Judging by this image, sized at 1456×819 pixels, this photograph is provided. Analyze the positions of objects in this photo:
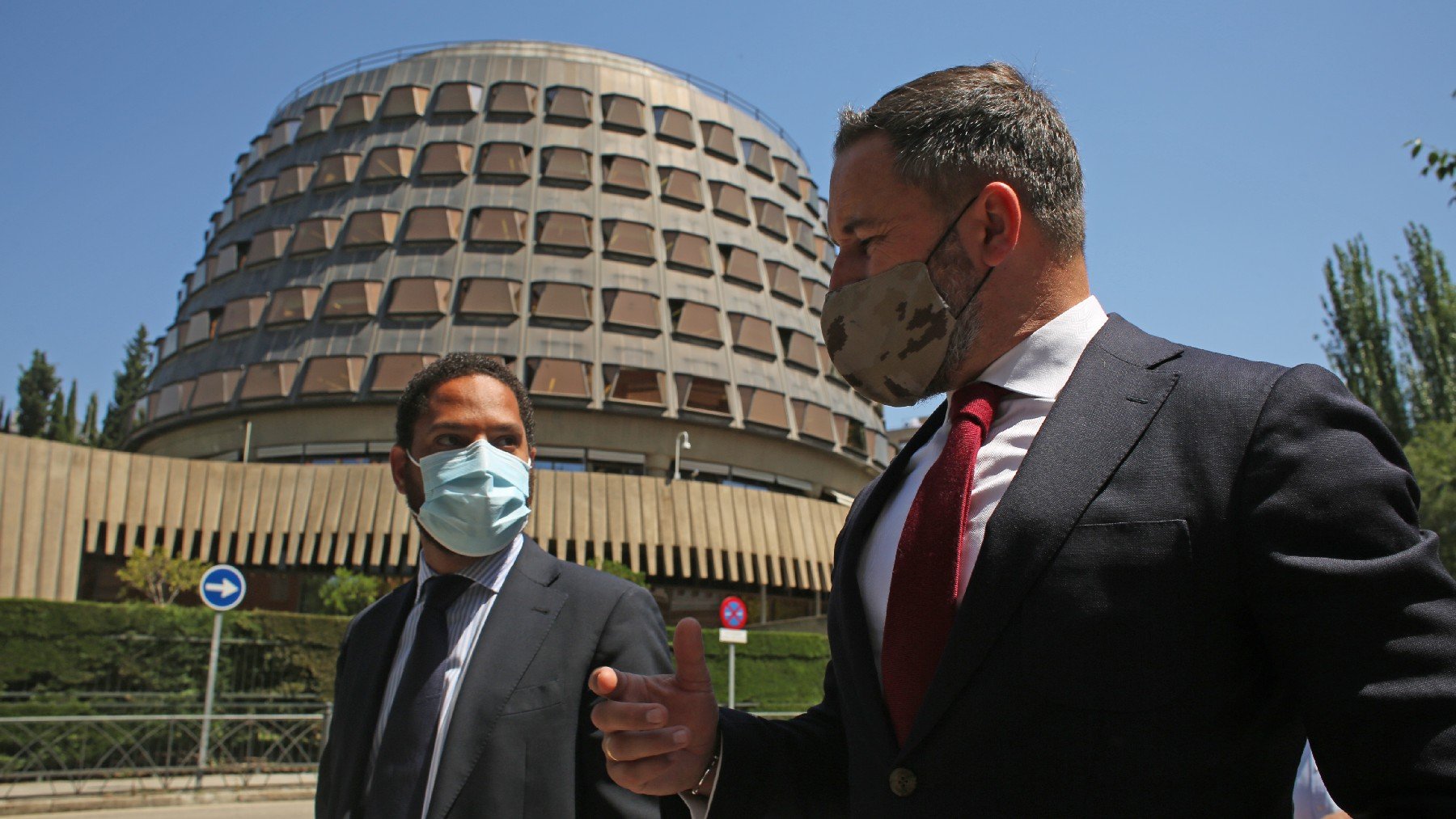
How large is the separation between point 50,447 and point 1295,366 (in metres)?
34.8

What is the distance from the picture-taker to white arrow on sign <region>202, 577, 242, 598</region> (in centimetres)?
1456

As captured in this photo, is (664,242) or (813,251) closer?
(664,242)

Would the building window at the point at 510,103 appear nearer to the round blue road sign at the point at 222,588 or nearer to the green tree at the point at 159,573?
the green tree at the point at 159,573

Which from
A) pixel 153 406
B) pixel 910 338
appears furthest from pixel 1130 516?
pixel 153 406

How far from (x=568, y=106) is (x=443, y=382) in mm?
43443

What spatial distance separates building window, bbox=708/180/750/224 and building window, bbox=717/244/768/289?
5.77 feet

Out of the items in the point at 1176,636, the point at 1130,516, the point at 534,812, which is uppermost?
Answer: the point at 1130,516

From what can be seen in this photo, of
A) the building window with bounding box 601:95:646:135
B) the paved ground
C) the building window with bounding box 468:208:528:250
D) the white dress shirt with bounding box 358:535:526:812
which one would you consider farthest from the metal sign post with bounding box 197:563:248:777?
the building window with bounding box 601:95:646:135

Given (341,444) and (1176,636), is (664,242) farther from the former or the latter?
(1176,636)

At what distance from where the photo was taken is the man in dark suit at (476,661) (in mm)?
3041

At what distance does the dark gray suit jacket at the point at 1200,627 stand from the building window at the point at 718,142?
4817 centimetres

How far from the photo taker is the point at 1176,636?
145cm

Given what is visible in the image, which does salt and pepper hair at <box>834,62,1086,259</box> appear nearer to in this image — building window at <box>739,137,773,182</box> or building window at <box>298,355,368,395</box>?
building window at <box>298,355,368,395</box>

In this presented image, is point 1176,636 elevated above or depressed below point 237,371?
below
